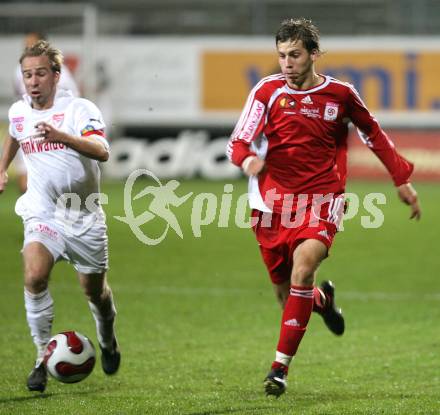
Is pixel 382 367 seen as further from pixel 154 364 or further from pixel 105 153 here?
pixel 105 153

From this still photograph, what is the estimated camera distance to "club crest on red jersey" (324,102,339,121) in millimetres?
6457

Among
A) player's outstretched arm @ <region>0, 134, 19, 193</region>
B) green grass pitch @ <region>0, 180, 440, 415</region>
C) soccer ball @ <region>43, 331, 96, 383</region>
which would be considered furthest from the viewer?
player's outstretched arm @ <region>0, 134, 19, 193</region>

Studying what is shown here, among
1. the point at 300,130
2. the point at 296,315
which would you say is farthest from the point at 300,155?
the point at 296,315

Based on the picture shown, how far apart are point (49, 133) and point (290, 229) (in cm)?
165

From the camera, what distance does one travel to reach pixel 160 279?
1162 centimetres

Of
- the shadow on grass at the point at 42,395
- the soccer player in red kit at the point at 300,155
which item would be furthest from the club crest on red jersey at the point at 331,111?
the shadow on grass at the point at 42,395

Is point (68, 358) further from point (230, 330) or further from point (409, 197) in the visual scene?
point (230, 330)

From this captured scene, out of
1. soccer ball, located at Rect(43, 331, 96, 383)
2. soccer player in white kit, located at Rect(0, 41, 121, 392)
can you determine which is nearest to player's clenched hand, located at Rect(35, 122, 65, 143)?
soccer player in white kit, located at Rect(0, 41, 121, 392)

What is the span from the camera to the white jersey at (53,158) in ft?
21.1

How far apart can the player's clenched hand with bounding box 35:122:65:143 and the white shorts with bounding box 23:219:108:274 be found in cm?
77

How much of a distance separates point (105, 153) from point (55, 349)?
→ 1.17 meters

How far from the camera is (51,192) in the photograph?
6.48 meters

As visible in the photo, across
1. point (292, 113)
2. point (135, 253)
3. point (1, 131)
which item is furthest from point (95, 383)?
point (1, 131)

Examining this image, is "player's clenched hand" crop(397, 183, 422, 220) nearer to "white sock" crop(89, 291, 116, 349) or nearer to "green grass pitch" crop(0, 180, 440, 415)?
"green grass pitch" crop(0, 180, 440, 415)
